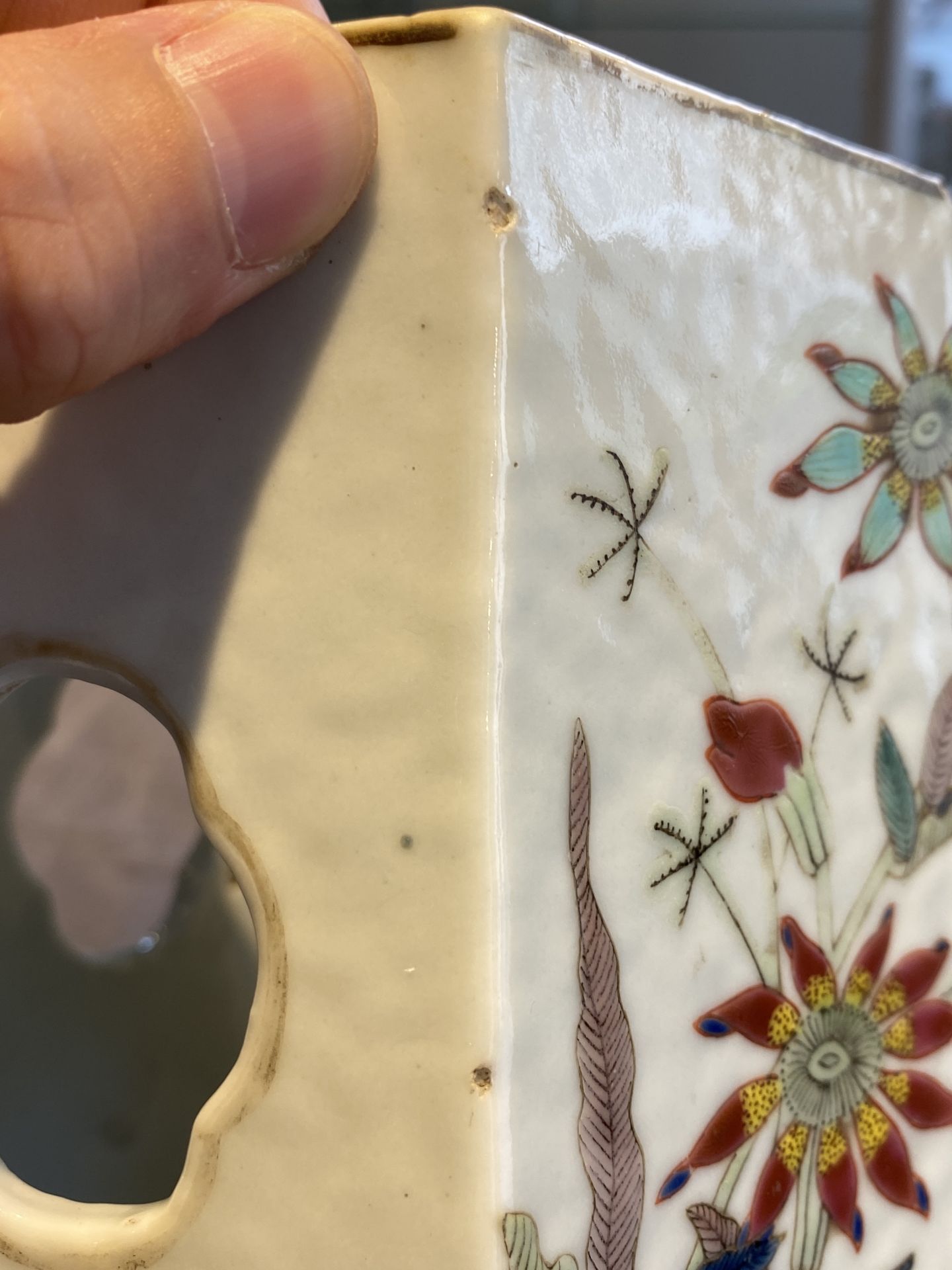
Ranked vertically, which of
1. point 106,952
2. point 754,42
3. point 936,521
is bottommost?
point 106,952

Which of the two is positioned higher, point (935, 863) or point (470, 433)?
point (470, 433)

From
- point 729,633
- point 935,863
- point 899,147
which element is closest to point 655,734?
point 729,633

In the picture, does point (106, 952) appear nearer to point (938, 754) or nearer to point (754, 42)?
point (938, 754)

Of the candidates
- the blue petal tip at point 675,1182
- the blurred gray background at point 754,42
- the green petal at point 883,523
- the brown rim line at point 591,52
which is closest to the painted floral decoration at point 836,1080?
the blue petal tip at point 675,1182

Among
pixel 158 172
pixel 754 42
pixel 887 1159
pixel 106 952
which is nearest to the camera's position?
pixel 158 172

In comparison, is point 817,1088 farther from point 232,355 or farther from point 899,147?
point 899,147

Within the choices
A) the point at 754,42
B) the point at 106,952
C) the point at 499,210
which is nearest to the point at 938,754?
the point at 499,210

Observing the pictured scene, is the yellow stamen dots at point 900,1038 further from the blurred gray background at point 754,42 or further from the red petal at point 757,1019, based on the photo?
the blurred gray background at point 754,42
